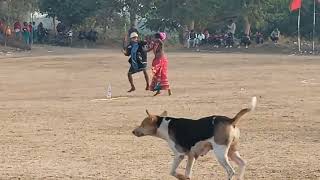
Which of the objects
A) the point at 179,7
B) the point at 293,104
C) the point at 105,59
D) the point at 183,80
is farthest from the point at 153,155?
the point at 179,7

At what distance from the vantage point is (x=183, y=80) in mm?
29062

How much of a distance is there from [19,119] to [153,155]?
522cm

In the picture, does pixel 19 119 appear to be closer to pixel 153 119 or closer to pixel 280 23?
pixel 153 119

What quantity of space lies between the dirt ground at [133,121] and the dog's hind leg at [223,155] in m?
0.70

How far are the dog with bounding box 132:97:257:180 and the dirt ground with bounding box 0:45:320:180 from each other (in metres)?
0.62

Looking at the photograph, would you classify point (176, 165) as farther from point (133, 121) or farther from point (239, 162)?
point (133, 121)

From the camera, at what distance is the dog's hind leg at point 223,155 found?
1016 centimetres

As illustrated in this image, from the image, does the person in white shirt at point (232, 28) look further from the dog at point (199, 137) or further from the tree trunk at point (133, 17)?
the dog at point (199, 137)

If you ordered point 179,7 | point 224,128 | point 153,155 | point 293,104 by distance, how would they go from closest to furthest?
point 224,128, point 153,155, point 293,104, point 179,7

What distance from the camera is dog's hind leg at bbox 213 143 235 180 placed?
10156mm

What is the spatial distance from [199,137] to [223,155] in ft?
1.16

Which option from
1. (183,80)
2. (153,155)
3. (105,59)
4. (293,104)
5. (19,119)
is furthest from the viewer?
(105,59)

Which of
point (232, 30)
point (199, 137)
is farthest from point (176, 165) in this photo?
point (232, 30)

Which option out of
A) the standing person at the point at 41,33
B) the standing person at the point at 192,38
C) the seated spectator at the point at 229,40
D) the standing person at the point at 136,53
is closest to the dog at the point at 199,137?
the standing person at the point at 136,53
